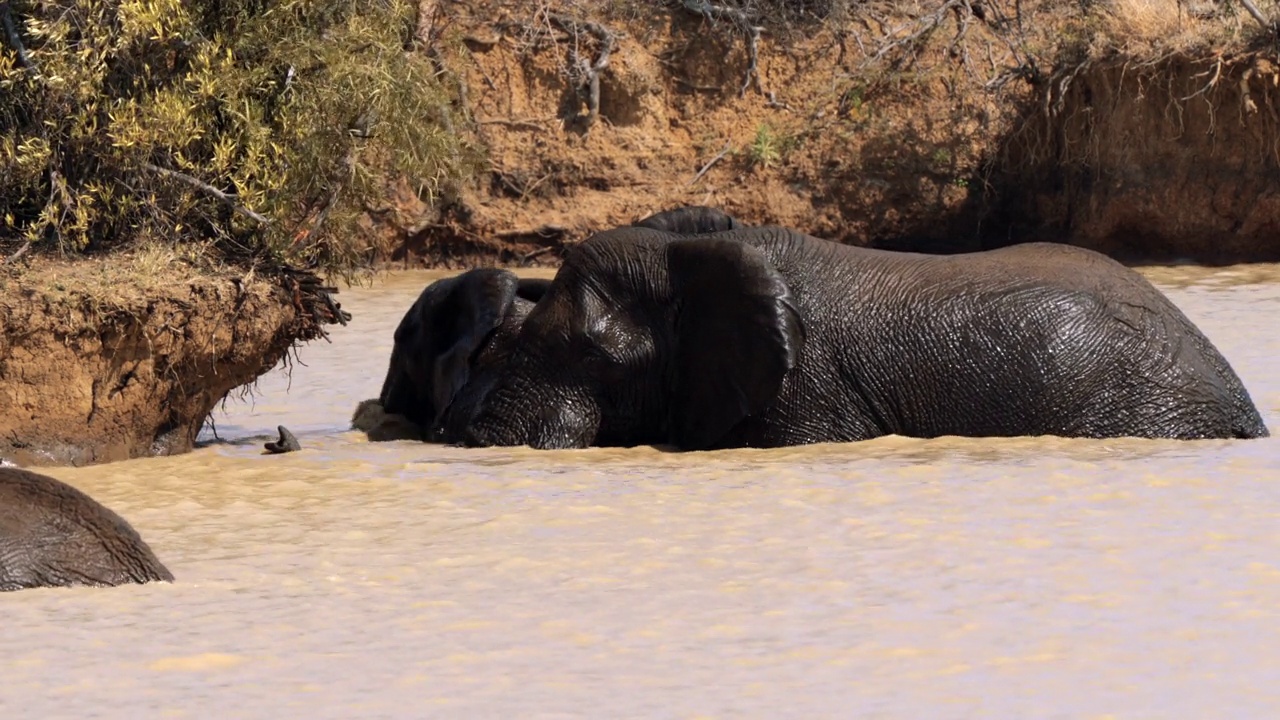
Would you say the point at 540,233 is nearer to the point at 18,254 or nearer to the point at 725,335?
the point at 725,335

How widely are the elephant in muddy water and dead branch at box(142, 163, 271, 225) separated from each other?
1.37m

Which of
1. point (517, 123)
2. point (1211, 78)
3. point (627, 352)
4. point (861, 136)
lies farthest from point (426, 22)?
point (627, 352)

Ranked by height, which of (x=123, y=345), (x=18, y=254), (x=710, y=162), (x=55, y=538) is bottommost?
(x=55, y=538)

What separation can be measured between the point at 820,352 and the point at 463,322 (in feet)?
6.05

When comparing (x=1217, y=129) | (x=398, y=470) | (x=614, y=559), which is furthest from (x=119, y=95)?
(x=1217, y=129)

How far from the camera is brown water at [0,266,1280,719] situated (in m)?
5.27

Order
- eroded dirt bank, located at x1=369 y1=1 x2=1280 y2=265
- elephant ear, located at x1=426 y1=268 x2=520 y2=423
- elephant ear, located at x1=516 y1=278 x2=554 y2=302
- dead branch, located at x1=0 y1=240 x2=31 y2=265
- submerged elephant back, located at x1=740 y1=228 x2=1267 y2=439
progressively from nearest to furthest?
dead branch, located at x1=0 y1=240 x2=31 y2=265 → submerged elephant back, located at x1=740 y1=228 x2=1267 y2=439 → elephant ear, located at x1=426 y1=268 x2=520 y2=423 → elephant ear, located at x1=516 y1=278 x2=554 y2=302 → eroded dirt bank, located at x1=369 y1=1 x2=1280 y2=265

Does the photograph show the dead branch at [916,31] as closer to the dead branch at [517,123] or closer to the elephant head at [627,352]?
the dead branch at [517,123]

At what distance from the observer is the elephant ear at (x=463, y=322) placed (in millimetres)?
10047

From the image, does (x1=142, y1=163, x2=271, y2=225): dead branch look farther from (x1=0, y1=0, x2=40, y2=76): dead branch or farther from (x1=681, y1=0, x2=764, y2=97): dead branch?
(x1=681, y1=0, x2=764, y2=97): dead branch

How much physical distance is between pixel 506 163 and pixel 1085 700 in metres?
15.7

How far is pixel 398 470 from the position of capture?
29.0ft

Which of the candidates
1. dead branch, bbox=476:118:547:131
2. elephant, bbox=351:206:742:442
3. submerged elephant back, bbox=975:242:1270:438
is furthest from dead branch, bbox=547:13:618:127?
submerged elephant back, bbox=975:242:1270:438

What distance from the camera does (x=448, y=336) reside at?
1040 cm
